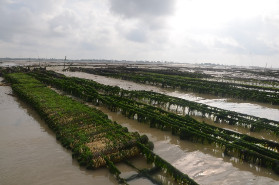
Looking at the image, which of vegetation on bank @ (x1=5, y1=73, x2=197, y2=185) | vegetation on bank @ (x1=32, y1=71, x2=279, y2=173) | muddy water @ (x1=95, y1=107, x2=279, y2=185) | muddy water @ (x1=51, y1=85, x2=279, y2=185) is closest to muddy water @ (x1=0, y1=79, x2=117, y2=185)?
vegetation on bank @ (x1=5, y1=73, x2=197, y2=185)

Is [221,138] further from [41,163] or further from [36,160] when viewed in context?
[36,160]

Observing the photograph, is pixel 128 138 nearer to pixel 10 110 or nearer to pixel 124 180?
pixel 124 180

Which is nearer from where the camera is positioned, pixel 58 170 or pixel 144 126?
pixel 58 170

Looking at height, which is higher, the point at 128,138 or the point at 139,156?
the point at 128,138

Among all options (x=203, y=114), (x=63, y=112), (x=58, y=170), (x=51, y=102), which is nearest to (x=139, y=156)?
(x=58, y=170)

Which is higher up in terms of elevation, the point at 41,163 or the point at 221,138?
the point at 221,138

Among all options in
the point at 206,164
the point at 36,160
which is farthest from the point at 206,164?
the point at 36,160

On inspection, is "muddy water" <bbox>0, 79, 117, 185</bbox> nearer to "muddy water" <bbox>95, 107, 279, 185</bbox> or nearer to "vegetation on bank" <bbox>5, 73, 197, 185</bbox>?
"vegetation on bank" <bbox>5, 73, 197, 185</bbox>

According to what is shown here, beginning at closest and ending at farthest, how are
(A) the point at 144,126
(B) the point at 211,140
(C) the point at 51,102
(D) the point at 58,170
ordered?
(D) the point at 58,170
(B) the point at 211,140
(A) the point at 144,126
(C) the point at 51,102
